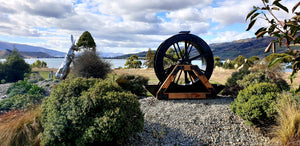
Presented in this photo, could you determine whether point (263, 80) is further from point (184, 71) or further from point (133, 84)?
point (133, 84)

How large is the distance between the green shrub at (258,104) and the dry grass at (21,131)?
13.9ft

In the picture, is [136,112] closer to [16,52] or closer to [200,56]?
[200,56]

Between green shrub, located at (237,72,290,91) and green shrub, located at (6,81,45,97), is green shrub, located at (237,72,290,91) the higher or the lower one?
the higher one

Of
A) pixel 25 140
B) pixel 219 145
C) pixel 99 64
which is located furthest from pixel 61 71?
pixel 219 145

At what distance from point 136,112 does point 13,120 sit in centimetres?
226

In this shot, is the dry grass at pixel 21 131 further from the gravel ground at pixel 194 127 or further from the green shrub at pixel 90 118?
the gravel ground at pixel 194 127

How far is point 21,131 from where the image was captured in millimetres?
3527

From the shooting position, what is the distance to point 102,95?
3.61 meters

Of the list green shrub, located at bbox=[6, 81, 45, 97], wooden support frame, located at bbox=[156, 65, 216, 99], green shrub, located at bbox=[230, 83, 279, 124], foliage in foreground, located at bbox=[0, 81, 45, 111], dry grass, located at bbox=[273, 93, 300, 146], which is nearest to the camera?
dry grass, located at bbox=[273, 93, 300, 146]

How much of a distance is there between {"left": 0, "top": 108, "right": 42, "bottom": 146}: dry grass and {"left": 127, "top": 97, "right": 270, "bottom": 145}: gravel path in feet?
5.41

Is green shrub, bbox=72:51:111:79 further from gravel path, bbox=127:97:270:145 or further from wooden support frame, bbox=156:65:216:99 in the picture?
gravel path, bbox=127:97:270:145

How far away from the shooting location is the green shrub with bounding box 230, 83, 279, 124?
4.38m

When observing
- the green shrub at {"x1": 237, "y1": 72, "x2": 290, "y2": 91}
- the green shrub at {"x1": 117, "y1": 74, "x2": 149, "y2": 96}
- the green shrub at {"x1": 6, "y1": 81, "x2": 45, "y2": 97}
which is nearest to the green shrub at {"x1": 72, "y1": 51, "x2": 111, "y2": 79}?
the green shrub at {"x1": 117, "y1": 74, "x2": 149, "y2": 96}

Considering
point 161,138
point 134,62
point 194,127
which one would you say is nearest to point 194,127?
point 194,127
